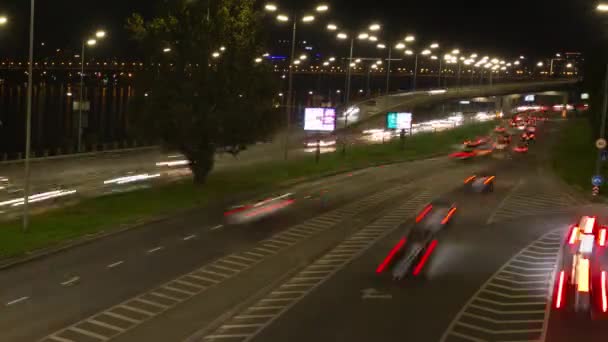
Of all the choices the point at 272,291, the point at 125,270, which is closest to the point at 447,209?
the point at 272,291

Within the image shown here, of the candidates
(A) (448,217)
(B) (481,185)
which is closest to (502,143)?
(B) (481,185)

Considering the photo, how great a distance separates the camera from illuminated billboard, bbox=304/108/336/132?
6066 cm

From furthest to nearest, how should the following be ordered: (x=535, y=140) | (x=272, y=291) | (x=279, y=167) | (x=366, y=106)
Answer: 1. (x=366, y=106)
2. (x=535, y=140)
3. (x=279, y=167)
4. (x=272, y=291)

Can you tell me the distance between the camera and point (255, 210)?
34.4 m

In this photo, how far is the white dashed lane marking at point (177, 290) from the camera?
1675 centimetres

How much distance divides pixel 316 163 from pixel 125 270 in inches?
1340

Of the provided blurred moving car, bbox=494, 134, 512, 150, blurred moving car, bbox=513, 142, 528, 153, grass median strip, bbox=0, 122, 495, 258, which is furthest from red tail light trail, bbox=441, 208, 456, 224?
blurred moving car, bbox=494, 134, 512, 150

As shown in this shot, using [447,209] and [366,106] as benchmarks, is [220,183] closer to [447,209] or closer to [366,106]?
[447,209]

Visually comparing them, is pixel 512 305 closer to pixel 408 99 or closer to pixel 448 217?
pixel 448 217

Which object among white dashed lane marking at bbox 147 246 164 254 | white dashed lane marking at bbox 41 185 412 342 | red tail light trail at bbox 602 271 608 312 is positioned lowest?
white dashed lane marking at bbox 41 185 412 342

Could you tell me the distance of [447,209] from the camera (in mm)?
32000

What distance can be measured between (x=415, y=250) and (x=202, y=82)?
759 inches

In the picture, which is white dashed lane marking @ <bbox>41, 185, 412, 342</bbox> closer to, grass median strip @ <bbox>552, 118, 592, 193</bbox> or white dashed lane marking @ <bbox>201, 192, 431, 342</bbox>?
white dashed lane marking @ <bbox>201, 192, 431, 342</bbox>

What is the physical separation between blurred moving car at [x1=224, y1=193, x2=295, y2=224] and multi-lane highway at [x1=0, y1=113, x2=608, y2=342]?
28.4 inches
